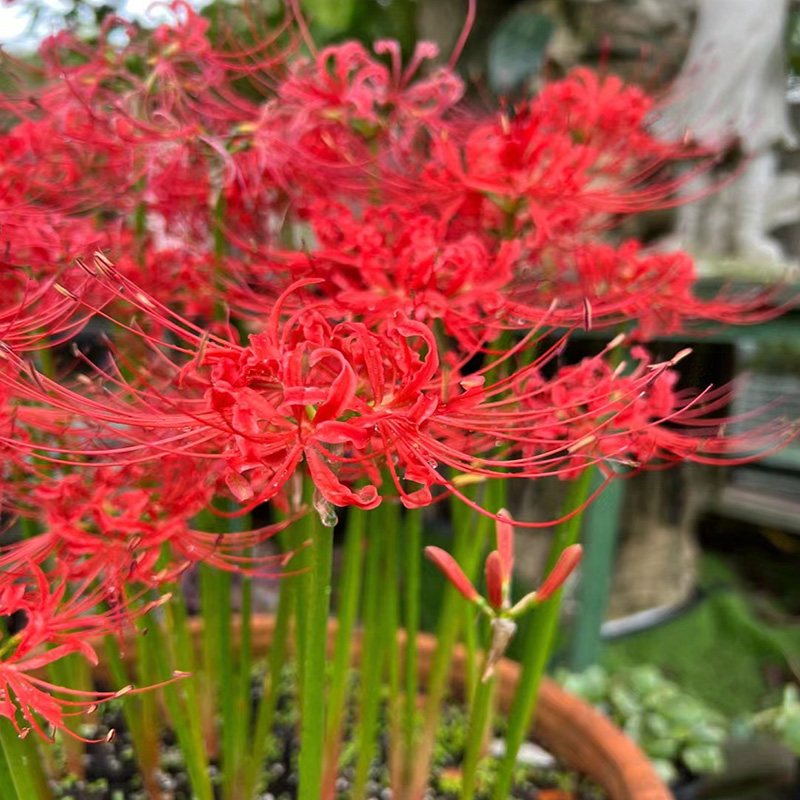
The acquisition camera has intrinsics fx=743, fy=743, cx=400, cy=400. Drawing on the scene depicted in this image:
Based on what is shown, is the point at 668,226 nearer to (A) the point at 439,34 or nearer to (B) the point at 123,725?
(A) the point at 439,34

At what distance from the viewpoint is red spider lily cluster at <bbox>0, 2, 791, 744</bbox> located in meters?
0.37

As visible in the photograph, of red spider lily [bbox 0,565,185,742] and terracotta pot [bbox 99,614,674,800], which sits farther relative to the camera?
terracotta pot [bbox 99,614,674,800]

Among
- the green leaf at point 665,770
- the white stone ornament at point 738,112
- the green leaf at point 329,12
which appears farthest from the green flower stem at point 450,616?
the green leaf at point 329,12

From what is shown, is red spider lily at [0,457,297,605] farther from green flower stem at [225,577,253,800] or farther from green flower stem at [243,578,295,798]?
green flower stem at [225,577,253,800]

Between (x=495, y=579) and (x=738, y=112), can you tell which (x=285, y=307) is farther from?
(x=738, y=112)

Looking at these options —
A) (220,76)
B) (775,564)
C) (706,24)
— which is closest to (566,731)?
(220,76)

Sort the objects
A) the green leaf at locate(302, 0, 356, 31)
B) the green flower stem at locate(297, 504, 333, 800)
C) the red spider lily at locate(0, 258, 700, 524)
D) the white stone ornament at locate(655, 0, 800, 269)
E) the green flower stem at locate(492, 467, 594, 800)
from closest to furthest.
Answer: the red spider lily at locate(0, 258, 700, 524) → the green flower stem at locate(297, 504, 333, 800) → the green flower stem at locate(492, 467, 594, 800) → the white stone ornament at locate(655, 0, 800, 269) → the green leaf at locate(302, 0, 356, 31)

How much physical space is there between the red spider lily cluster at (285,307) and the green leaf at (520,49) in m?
0.78

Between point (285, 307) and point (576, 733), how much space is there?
1.89ft

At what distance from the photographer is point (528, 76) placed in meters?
1.45

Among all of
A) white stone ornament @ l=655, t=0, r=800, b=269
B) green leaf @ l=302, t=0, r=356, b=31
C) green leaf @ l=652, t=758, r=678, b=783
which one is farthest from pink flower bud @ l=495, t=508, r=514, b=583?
green leaf @ l=302, t=0, r=356, b=31

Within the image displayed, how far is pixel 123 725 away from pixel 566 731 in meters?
0.50

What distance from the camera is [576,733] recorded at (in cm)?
81

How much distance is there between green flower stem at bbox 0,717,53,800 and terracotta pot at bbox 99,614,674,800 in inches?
15.3
